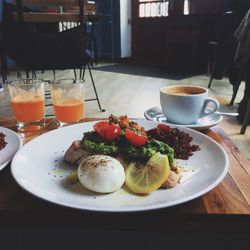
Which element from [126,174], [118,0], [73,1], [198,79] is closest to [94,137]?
[126,174]

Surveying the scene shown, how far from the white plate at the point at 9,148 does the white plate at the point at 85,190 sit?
0.08ft

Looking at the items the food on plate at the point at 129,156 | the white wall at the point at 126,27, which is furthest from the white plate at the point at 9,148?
the white wall at the point at 126,27

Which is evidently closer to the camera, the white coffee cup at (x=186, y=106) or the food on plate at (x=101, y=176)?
the food on plate at (x=101, y=176)

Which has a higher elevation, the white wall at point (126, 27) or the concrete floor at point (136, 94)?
the white wall at point (126, 27)

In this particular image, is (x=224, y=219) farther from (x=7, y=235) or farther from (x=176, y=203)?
(x=7, y=235)

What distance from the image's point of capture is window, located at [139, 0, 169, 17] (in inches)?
223

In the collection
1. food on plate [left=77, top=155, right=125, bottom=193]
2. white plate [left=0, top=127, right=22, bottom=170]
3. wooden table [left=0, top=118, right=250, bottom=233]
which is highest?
food on plate [left=77, top=155, right=125, bottom=193]

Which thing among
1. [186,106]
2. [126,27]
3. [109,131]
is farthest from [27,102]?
[126,27]

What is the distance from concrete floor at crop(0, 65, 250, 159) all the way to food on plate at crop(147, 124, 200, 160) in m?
1.20

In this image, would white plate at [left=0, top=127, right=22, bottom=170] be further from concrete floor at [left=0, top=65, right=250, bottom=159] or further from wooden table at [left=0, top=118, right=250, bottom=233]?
concrete floor at [left=0, top=65, right=250, bottom=159]

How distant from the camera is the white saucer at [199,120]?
0.76m

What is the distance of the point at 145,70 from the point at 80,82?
4.26 meters

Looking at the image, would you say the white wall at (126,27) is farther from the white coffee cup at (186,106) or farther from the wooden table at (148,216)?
the wooden table at (148,216)

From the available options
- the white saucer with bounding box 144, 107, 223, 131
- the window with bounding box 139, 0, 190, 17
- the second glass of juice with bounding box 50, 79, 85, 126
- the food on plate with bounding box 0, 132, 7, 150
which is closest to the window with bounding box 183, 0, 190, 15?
the window with bounding box 139, 0, 190, 17
